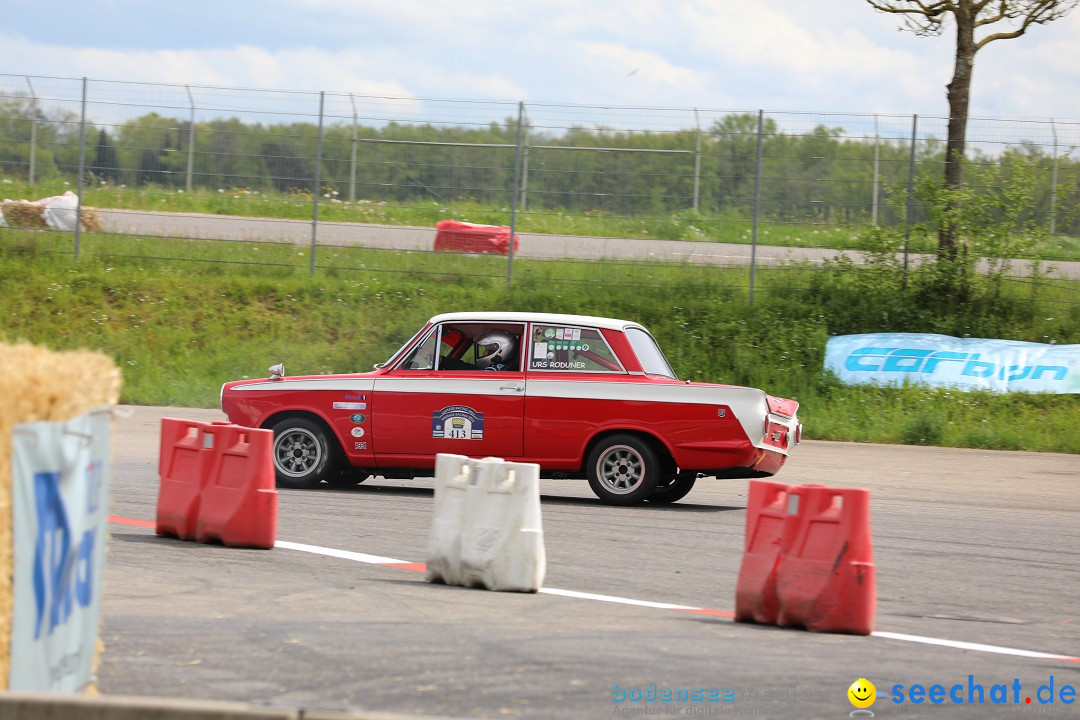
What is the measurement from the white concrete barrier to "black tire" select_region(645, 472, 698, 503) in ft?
13.2

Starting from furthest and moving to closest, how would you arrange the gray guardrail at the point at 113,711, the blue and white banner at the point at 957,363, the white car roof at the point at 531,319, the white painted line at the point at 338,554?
the blue and white banner at the point at 957,363 < the white car roof at the point at 531,319 < the white painted line at the point at 338,554 < the gray guardrail at the point at 113,711

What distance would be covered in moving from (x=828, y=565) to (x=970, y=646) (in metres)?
0.82

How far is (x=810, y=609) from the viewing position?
21.3ft

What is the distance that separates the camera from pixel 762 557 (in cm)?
663

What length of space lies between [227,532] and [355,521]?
1.53 metres

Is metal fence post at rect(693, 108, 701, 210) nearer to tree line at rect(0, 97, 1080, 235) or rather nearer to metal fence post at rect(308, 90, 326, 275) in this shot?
tree line at rect(0, 97, 1080, 235)

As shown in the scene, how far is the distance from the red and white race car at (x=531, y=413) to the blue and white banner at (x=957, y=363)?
777cm

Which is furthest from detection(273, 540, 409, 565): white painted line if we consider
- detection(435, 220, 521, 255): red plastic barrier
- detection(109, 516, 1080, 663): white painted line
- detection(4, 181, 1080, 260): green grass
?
detection(435, 220, 521, 255): red plastic barrier

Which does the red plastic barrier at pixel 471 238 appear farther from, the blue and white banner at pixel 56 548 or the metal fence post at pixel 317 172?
the blue and white banner at pixel 56 548

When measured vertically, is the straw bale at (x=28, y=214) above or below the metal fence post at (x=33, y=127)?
below

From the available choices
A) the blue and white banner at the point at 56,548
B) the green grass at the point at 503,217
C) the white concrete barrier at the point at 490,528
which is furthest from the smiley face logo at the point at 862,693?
the green grass at the point at 503,217

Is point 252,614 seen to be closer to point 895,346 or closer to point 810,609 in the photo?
point 810,609

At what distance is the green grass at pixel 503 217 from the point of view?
Result: 828 inches

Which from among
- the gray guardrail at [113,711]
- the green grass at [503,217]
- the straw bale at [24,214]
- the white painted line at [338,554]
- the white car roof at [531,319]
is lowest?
the white painted line at [338,554]
